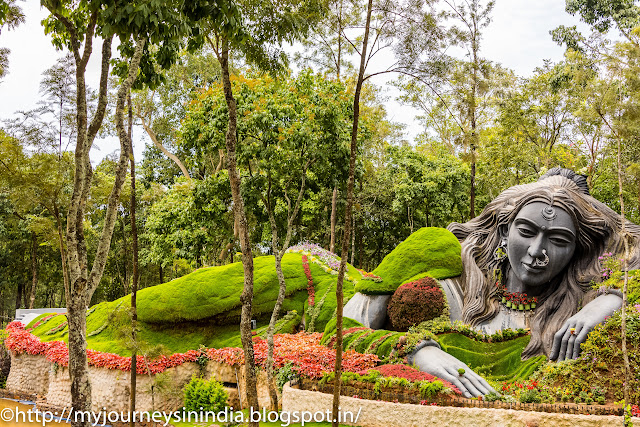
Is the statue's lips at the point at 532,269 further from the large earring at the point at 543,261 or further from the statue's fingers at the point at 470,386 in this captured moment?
the statue's fingers at the point at 470,386

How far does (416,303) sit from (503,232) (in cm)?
256

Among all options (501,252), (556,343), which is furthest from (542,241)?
(556,343)

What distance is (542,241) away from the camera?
433 inches

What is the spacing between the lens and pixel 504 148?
2042 cm

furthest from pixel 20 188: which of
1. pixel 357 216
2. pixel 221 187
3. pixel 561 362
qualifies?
pixel 357 216

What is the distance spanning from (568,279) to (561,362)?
246 centimetres

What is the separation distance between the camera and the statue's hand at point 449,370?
902 cm

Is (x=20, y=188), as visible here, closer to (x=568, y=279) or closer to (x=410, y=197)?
(x=568, y=279)

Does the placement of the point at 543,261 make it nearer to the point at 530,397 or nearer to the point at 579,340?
the point at 579,340

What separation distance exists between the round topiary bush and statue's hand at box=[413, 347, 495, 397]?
1772mm

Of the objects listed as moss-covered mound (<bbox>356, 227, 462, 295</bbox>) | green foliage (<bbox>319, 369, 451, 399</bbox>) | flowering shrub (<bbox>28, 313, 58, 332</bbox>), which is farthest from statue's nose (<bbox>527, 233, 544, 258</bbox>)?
flowering shrub (<bbox>28, 313, 58, 332</bbox>)

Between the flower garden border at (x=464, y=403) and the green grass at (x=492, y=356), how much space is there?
2.17 meters

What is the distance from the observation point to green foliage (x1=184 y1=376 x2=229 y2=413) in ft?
40.0

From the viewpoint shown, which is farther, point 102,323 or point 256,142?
point 102,323
